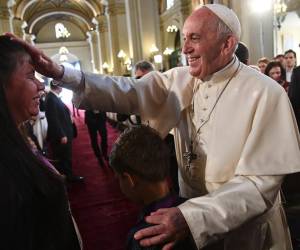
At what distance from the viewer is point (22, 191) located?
1.10 m

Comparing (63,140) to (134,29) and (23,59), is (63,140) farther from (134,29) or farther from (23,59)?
(134,29)

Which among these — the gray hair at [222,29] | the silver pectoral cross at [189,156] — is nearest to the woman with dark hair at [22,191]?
the silver pectoral cross at [189,156]

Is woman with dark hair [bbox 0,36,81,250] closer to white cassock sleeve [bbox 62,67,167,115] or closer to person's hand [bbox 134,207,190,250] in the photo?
person's hand [bbox 134,207,190,250]

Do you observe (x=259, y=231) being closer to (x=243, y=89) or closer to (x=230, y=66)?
(x=243, y=89)

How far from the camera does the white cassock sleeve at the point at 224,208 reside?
1.29 metres

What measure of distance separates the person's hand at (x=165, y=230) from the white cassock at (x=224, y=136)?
0.04 meters

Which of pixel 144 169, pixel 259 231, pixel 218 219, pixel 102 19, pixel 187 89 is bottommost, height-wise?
pixel 259 231

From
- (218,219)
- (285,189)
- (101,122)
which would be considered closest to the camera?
(218,219)

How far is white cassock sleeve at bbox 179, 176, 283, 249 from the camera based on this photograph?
1.29m

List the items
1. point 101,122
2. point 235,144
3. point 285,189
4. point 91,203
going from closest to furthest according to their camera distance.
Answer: point 235,144, point 285,189, point 91,203, point 101,122

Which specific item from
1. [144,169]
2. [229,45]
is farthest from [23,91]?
[229,45]

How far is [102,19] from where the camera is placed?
2564cm

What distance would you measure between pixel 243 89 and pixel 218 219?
2.08ft

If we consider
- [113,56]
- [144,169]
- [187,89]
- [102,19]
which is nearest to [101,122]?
[187,89]
